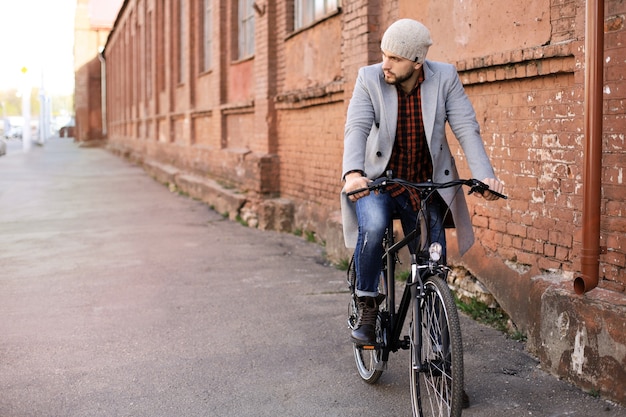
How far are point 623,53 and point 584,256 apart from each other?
3.48 ft

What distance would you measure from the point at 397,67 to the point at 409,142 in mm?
382

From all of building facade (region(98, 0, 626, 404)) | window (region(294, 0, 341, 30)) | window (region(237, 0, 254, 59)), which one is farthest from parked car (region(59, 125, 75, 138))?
window (region(294, 0, 341, 30))

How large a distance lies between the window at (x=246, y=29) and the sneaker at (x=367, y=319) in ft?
32.0

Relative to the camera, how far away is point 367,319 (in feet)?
13.3

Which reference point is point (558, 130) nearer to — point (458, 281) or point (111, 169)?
point (458, 281)

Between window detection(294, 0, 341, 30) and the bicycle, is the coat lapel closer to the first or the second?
the bicycle

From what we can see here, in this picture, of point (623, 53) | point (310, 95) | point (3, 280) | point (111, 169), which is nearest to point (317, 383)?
point (623, 53)

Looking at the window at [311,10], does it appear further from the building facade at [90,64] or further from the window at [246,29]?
the building facade at [90,64]

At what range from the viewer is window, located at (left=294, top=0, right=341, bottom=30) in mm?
9633

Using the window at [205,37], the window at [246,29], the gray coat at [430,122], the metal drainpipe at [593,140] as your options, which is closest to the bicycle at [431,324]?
the gray coat at [430,122]

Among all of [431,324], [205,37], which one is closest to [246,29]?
[205,37]

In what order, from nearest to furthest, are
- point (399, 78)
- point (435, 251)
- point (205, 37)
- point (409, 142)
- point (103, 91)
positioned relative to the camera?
1. point (435, 251)
2. point (399, 78)
3. point (409, 142)
4. point (205, 37)
5. point (103, 91)

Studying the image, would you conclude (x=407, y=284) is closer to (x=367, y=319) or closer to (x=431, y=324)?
(x=431, y=324)

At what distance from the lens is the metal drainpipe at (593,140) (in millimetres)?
4074
